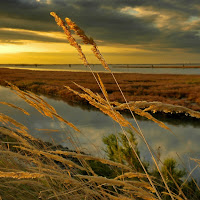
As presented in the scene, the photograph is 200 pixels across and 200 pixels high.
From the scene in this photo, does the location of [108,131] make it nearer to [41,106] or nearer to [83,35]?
[41,106]

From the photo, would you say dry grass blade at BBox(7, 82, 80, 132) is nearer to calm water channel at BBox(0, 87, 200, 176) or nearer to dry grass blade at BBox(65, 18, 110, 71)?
dry grass blade at BBox(65, 18, 110, 71)

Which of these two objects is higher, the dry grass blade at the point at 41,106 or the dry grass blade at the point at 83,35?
the dry grass blade at the point at 83,35

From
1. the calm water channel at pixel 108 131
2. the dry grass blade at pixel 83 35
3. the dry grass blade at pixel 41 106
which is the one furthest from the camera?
the calm water channel at pixel 108 131

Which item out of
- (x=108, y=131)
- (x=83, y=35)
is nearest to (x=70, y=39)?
(x=83, y=35)

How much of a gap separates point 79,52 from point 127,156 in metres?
3.76

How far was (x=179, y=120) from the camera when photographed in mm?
13477

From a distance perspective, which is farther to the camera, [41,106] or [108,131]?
[108,131]

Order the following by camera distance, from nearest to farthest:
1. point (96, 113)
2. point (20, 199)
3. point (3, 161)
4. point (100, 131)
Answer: point (20, 199) → point (3, 161) → point (100, 131) → point (96, 113)

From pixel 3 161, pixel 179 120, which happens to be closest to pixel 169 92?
pixel 179 120

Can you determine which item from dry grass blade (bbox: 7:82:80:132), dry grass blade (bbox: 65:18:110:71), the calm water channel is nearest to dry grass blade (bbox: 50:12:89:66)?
dry grass blade (bbox: 65:18:110:71)

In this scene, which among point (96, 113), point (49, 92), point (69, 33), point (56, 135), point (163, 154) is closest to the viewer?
point (69, 33)

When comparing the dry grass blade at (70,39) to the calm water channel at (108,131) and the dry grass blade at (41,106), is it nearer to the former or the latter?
the dry grass blade at (41,106)

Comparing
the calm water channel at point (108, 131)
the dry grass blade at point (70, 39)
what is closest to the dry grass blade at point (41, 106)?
the dry grass blade at point (70, 39)

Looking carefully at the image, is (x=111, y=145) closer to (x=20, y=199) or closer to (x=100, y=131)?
(x=20, y=199)
